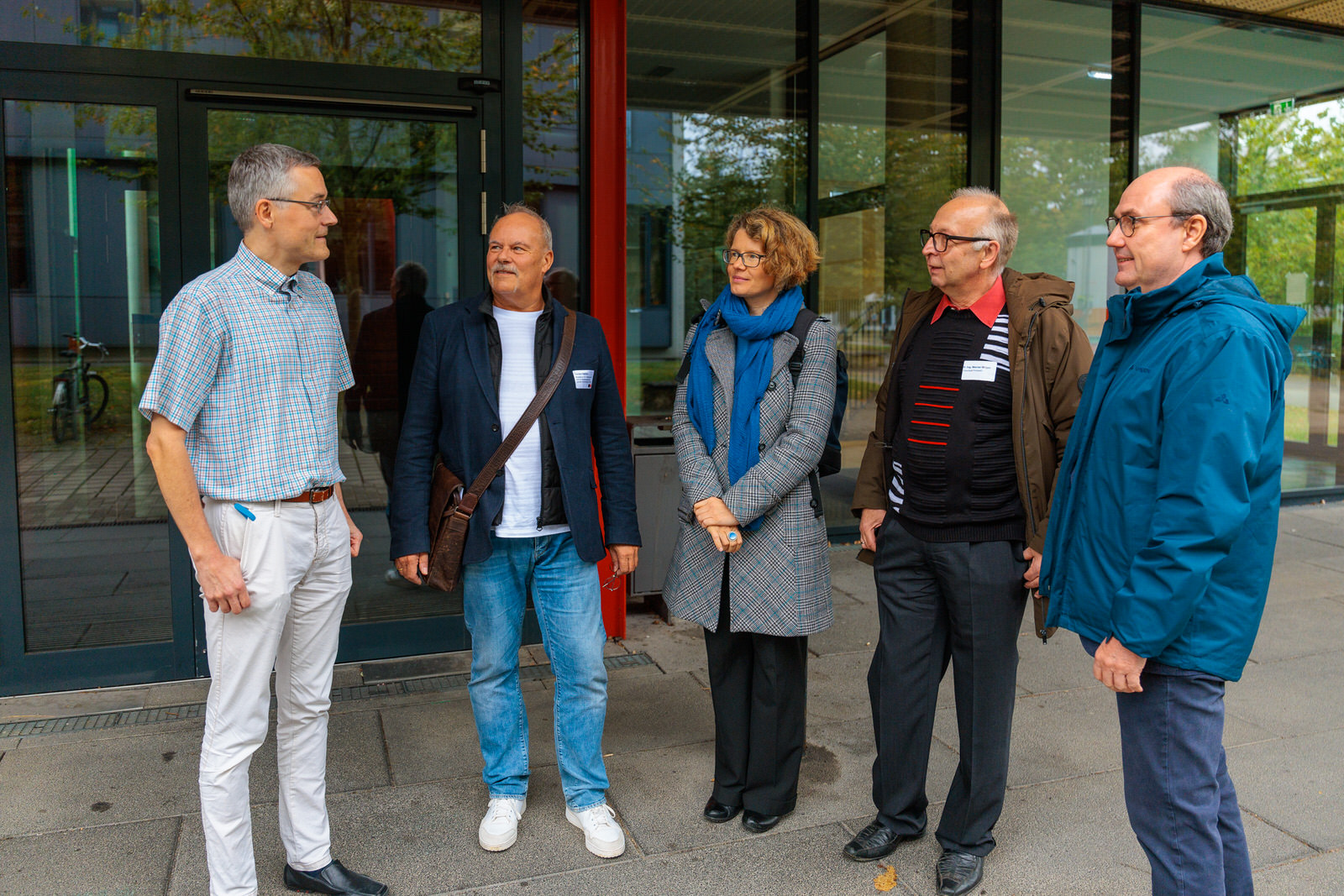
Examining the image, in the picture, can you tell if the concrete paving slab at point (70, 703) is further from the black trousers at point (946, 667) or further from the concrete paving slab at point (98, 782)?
the black trousers at point (946, 667)

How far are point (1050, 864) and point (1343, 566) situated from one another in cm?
489

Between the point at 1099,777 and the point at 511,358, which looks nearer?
the point at 511,358

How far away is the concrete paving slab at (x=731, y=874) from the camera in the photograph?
291cm

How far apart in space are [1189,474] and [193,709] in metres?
3.84

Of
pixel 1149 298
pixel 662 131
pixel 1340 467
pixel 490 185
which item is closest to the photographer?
pixel 1149 298

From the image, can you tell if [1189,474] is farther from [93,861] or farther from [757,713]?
[93,861]

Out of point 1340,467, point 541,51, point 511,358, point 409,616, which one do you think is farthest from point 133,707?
point 1340,467

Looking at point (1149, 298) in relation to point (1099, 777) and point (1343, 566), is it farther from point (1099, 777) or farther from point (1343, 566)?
point (1343, 566)

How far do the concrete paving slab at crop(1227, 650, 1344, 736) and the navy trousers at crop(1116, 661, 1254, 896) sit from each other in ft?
7.06

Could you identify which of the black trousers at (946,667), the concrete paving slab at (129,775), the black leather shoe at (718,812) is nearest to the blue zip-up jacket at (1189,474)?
the black trousers at (946,667)

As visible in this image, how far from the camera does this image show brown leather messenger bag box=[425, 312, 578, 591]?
119 inches

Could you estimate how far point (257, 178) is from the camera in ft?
8.56

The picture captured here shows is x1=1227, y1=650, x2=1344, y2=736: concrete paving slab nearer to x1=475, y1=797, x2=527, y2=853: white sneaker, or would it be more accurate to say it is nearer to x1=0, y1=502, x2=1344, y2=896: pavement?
x1=0, y1=502, x2=1344, y2=896: pavement

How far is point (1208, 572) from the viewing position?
2.08m
